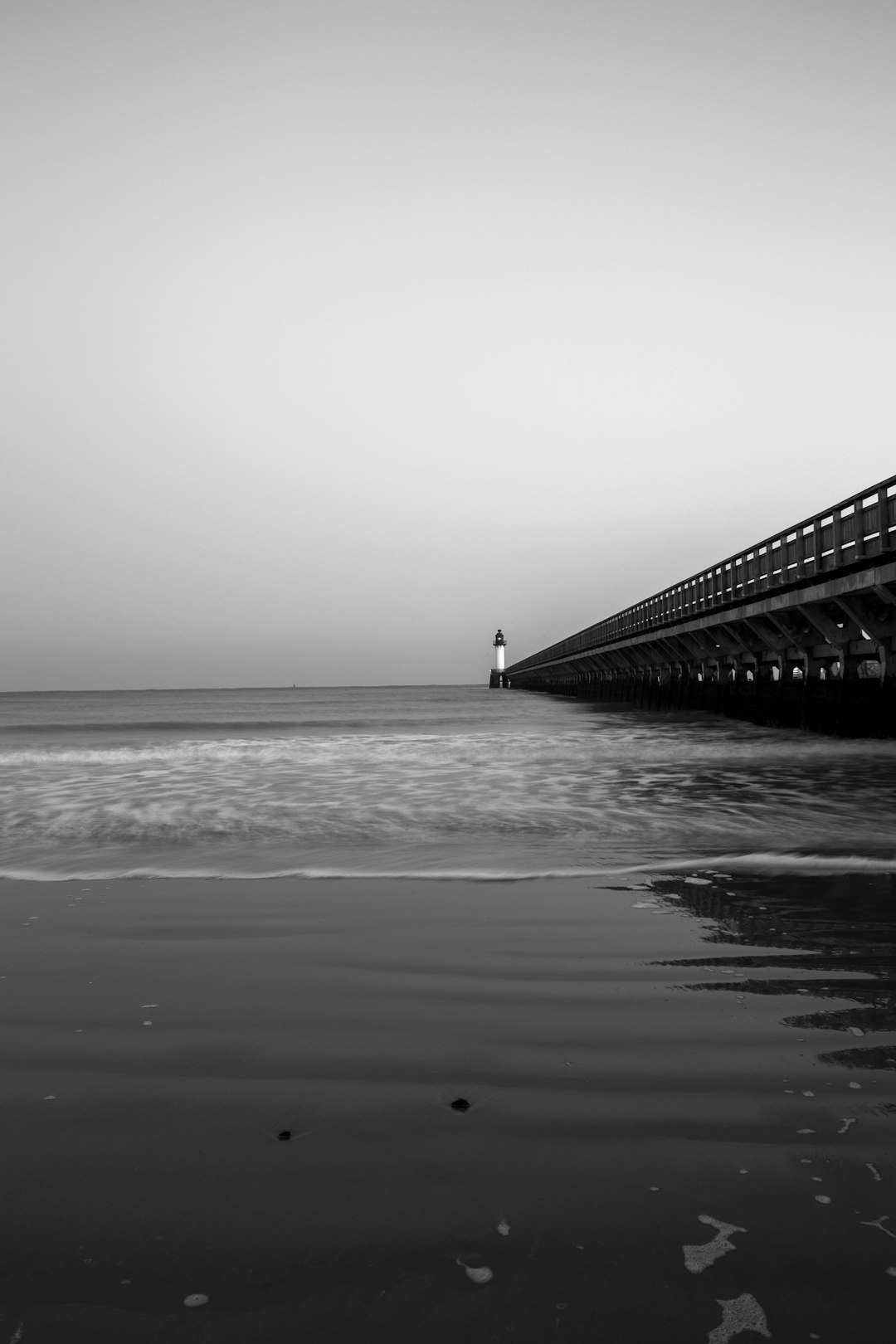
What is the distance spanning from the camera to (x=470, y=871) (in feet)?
16.4

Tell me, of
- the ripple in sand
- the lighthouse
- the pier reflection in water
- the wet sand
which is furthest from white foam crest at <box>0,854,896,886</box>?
the lighthouse

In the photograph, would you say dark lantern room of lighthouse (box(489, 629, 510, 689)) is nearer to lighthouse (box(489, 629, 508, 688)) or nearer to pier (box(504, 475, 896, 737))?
lighthouse (box(489, 629, 508, 688))

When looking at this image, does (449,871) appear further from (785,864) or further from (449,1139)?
(449,1139)

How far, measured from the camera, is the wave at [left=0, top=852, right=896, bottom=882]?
4.86m

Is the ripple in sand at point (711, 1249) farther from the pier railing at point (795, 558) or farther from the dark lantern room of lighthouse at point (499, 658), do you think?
the dark lantern room of lighthouse at point (499, 658)

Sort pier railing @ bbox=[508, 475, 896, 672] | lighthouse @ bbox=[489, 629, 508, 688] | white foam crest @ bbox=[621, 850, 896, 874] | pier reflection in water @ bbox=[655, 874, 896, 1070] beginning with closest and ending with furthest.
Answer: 1. pier reflection in water @ bbox=[655, 874, 896, 1070]
2. white foam crest @ bbox=[621, 850, 896, 874]
3. pier railing @ bbox=[508, 475, 896, 672]
4. lighthouse @ bbox=[489, 629, 508, 688]

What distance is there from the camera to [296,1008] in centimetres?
271

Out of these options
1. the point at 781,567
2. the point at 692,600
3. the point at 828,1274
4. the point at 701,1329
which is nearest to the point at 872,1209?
the point at 828,1274

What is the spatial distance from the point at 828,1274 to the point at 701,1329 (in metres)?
0.24

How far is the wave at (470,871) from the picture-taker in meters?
4.86

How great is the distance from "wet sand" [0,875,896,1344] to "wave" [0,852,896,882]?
139cm

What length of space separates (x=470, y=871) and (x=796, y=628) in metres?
17.2

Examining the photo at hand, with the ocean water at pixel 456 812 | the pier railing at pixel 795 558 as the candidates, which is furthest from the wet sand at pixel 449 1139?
the pier railing at pixel 795 558

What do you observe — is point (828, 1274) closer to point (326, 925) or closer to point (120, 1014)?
point (120, 1014)
